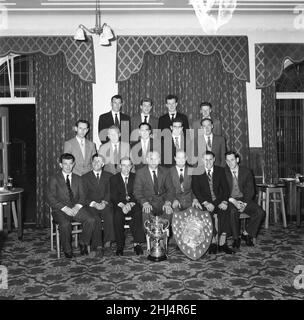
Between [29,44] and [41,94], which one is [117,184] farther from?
[29,44]

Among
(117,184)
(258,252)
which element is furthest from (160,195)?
(258,252)

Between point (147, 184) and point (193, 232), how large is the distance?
1078mm

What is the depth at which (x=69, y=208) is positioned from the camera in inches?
191

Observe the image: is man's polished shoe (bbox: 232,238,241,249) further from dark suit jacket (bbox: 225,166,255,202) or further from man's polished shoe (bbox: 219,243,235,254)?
dark suit jacket (bbox: 225,166,255,202)

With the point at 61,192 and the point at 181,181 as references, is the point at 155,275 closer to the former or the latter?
the point at 181,181

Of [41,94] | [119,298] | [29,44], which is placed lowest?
[119,298]

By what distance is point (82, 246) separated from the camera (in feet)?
16.0

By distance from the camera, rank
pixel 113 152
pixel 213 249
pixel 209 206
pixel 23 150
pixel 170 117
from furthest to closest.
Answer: pixel 23 150 < pixel 170 117 < pixel 113 152 < pixel 209 206 < pixel 213 249

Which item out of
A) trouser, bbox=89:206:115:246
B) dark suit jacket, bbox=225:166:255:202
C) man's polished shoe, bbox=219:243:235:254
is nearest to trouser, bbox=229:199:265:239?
dark suit jacket, bbox=225:166:255:202

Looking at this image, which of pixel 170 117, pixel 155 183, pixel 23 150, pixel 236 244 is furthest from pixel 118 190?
pixel 23 150

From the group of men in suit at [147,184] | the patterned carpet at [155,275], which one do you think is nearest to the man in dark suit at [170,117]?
the group of men in suit at [147,184]

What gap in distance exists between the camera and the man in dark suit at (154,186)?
5039 mm

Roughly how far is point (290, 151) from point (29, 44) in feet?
17.7

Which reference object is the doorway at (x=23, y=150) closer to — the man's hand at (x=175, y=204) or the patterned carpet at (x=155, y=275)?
the patterned carpet at (x=155, y=275)
